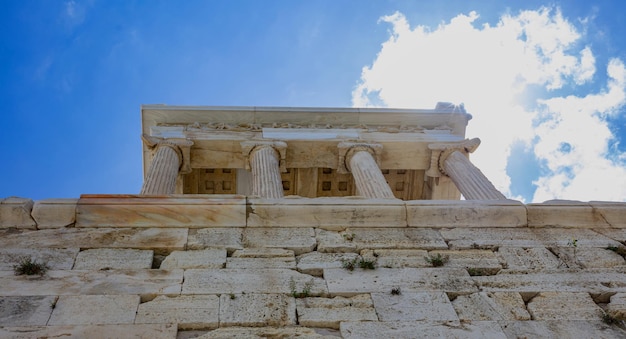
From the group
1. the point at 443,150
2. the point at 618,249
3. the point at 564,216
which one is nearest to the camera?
the point at 618,249

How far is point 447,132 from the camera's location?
67.2ft

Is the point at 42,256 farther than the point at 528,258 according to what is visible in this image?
No

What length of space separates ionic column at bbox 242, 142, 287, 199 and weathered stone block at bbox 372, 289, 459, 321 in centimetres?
634

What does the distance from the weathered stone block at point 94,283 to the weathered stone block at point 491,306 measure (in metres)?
3.14

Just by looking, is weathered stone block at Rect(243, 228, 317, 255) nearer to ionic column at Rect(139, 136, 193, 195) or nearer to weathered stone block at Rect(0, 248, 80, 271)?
weathered stone block at Rect(0, 248, 80, 271)

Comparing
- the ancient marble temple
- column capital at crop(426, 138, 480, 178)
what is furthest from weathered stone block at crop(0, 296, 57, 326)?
column capital at crop(426, 138, 480, 178)

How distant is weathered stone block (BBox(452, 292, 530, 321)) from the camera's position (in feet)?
18.7

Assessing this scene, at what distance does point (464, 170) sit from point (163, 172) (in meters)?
9.02

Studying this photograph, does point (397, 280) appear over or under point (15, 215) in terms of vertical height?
under

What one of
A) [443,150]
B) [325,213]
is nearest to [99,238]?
[325,213]

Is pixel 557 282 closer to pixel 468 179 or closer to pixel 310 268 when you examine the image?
pixel 310 268

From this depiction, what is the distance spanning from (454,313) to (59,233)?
5092 mm

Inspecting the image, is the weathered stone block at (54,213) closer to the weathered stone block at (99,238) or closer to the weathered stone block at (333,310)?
the weathered stone block at (99,238)

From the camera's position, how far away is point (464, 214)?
8.01m
